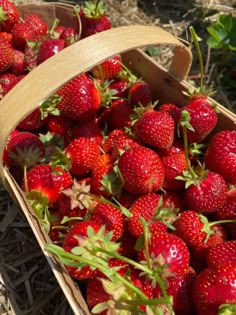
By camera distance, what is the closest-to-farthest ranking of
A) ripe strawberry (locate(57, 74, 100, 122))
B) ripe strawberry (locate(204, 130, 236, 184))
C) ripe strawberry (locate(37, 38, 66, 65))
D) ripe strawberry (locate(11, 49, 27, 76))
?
ripe strawberry (locate(204, 130, 236, 184)) → ripe strawberry (locate(57, 74, 100, 122)) → ripe strawberry (locate(37, 38, 66, 65)) → ripe strawberry (locate(11, 49, 27, 76))

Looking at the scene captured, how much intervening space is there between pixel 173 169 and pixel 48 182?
32 centimetres

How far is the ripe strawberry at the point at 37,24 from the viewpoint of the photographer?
154cm

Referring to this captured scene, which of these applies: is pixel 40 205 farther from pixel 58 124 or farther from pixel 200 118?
pixel 200 118

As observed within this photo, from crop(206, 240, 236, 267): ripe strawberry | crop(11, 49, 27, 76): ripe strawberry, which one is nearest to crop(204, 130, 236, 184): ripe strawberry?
crop(206, 240, 236, 267): ripe strawberry

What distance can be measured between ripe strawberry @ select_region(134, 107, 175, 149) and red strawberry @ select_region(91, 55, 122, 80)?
286 millimetres

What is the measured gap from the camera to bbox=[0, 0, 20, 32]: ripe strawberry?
1534 millimetres

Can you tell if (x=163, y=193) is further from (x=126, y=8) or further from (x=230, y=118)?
(x=126, y=8)

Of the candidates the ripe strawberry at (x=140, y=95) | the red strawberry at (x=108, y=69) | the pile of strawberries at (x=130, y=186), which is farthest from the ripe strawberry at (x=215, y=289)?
the red strawberry at (x=108, y=69)

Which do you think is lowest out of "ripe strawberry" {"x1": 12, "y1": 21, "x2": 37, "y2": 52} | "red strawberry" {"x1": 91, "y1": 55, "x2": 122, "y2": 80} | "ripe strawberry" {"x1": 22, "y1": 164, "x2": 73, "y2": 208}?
"ripe strawberry" {"x1": 22, "y1": 164, "x2": 73, "y2": 208}

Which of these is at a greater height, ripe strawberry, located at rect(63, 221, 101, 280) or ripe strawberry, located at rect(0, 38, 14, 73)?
ripe strawberry, located at rect(0, 38, 14, 73)

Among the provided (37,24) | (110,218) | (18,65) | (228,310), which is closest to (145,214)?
(110,218)

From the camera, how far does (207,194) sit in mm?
1067

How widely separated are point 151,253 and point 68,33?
0.84 metres

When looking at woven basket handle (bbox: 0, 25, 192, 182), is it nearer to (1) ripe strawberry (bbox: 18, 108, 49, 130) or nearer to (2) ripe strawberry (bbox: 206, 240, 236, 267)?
(1) ripe strawberry (bbox: 18, 108, 49, 130)
